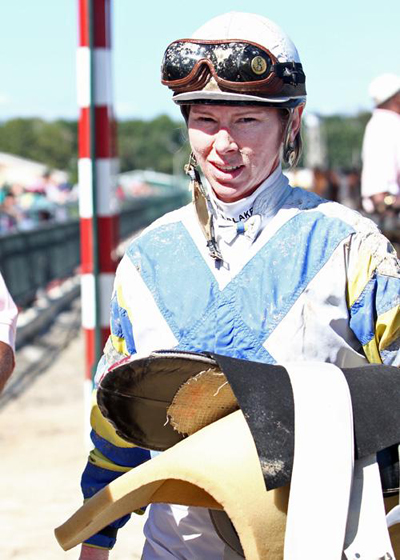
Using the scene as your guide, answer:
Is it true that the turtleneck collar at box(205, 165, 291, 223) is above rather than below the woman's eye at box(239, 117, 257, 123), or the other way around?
below

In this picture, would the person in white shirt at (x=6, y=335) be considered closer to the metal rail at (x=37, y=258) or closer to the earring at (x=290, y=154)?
the earring at (x=290, y=154)

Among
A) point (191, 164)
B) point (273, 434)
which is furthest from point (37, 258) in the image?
point (273, 434)

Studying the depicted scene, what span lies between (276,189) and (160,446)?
0.67m

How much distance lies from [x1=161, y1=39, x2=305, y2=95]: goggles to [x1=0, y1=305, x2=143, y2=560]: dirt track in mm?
2799

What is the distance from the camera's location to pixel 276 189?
260cm

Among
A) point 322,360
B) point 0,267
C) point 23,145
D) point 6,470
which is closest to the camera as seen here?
point 322,360

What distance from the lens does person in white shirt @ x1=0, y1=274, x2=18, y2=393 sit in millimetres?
2857

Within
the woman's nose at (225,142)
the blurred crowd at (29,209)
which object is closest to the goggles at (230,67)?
the woman's nose at (225,142)

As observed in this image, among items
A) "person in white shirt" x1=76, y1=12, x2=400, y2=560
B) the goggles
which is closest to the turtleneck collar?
"person in white shirt" x1=76, y1=12, x2=400, y2=560

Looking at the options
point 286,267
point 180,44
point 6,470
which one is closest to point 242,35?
point 180,44

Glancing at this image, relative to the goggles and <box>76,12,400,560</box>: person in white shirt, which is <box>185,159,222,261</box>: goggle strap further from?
the goggles

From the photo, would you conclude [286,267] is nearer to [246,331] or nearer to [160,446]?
[246,331]

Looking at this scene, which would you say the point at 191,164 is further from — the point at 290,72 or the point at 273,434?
the point at 273,434

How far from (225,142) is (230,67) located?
169mm
